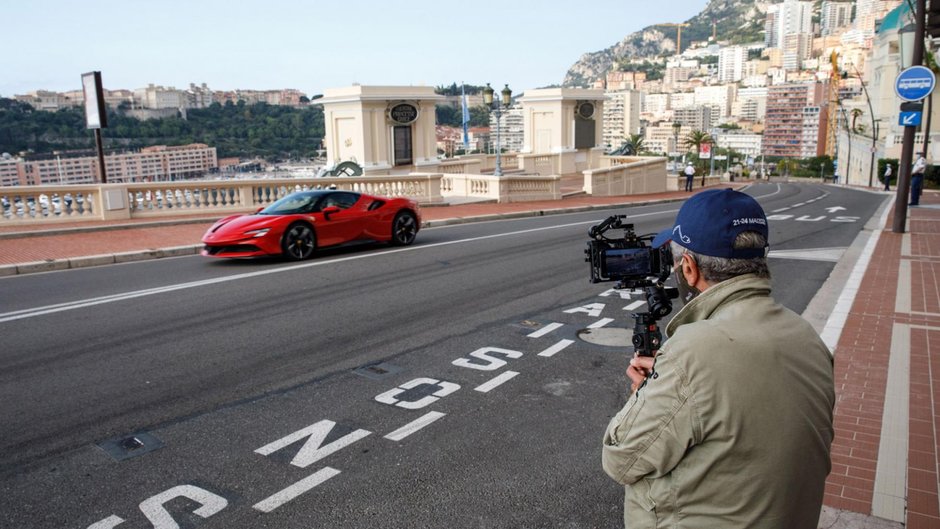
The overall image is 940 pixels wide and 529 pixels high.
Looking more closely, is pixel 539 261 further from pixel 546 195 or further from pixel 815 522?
pixel 546 195

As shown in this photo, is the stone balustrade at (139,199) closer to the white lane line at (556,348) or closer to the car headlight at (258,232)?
the car headlight at (258,232)

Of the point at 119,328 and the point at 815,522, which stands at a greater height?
the point at 815,522

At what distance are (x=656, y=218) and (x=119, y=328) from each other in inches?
625

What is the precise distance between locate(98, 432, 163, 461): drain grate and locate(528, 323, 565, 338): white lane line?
4.03 m

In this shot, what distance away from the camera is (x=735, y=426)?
6.40 ft

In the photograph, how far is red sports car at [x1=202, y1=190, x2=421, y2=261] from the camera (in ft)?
40.3

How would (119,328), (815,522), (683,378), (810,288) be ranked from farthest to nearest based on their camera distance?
(810,288), (119,328), (815,522), (683,378)

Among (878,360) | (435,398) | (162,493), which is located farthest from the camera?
(878,360)

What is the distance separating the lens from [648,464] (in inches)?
81.7

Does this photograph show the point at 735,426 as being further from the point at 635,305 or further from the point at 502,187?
the point at 502,187

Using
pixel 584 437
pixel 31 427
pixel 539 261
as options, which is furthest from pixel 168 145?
pixel 584 437

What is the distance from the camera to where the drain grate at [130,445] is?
4773mm

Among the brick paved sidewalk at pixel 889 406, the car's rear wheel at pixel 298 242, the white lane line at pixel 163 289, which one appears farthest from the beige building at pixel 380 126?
the brick paved sidewalk at pixel 889 406

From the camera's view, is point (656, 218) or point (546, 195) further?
point (546, 195)
